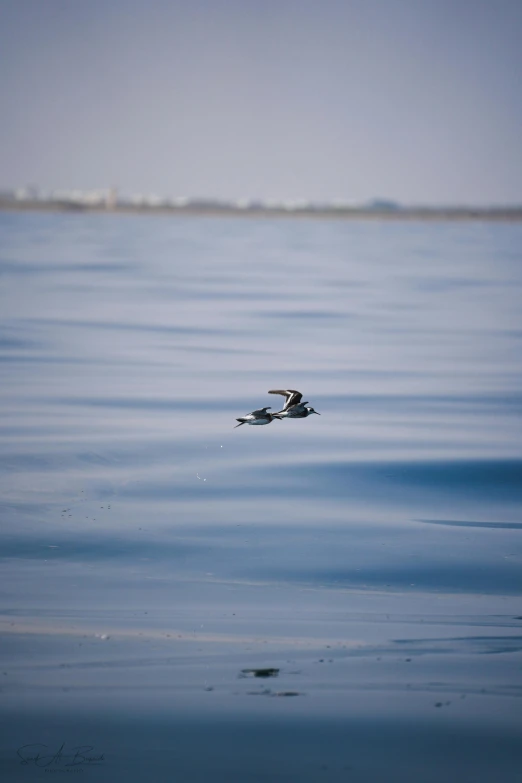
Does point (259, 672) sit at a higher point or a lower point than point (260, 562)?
lower

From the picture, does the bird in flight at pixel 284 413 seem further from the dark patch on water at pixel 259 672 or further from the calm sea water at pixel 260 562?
the dark patch on water at pixel 259 672

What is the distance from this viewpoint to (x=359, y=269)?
38.0 metres

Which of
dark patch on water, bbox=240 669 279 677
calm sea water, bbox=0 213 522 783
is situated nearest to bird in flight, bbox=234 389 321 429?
calm sea water, bbox=0 213 522 783

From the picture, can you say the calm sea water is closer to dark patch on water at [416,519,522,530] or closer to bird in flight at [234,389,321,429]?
dark patch on water at [416,519,522,530]

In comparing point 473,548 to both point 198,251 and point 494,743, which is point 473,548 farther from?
point 198,251

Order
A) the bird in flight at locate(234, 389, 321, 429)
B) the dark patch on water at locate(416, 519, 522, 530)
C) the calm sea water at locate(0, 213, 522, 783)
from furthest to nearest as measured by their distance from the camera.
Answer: the dark patch on water at locate(416, 519, 522, 530) < the bird in flight at locate(234, 389, 321, 429) < the calm sea water at locate(0, 213, 522, 783)

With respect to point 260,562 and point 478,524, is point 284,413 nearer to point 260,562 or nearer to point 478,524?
point 260,562

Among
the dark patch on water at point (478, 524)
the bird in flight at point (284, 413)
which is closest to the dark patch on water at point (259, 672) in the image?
the bird in flight at point (284, 413)

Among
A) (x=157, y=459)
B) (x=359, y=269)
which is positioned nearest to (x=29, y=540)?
(x=157, y=459)

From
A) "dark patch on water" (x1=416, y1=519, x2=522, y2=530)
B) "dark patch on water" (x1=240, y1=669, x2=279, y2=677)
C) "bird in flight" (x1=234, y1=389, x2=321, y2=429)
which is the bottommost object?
"dark patch on water" (x1=240, y1=669, x2=279, y2=677)

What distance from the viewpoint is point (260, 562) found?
7418 millimetres

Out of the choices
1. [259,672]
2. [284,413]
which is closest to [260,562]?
[284,413]

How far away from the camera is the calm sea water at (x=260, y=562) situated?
5121 millimetres

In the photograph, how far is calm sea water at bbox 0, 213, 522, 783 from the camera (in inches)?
202
